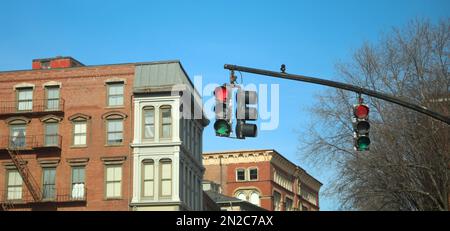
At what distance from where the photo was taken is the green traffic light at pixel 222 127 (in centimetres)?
1498

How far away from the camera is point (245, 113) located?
15156 millimetres

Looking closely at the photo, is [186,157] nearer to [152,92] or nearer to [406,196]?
[152,92]

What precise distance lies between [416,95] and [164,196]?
19.2 meters

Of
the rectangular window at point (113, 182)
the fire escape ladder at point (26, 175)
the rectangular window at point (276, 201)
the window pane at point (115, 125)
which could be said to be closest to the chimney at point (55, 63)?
the window pane at point (115, 125)

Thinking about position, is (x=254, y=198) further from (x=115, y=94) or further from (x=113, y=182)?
(x=113, y=182)

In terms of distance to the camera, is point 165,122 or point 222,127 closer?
point 222,127

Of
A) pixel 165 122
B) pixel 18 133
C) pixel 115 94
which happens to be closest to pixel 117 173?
pixel 165 122

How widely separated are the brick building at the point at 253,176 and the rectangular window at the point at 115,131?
141ft

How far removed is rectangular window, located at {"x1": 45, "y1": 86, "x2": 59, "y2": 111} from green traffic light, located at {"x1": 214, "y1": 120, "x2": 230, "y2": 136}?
3813 centimetres

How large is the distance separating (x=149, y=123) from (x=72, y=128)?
5.75m

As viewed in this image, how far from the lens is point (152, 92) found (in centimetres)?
4981
